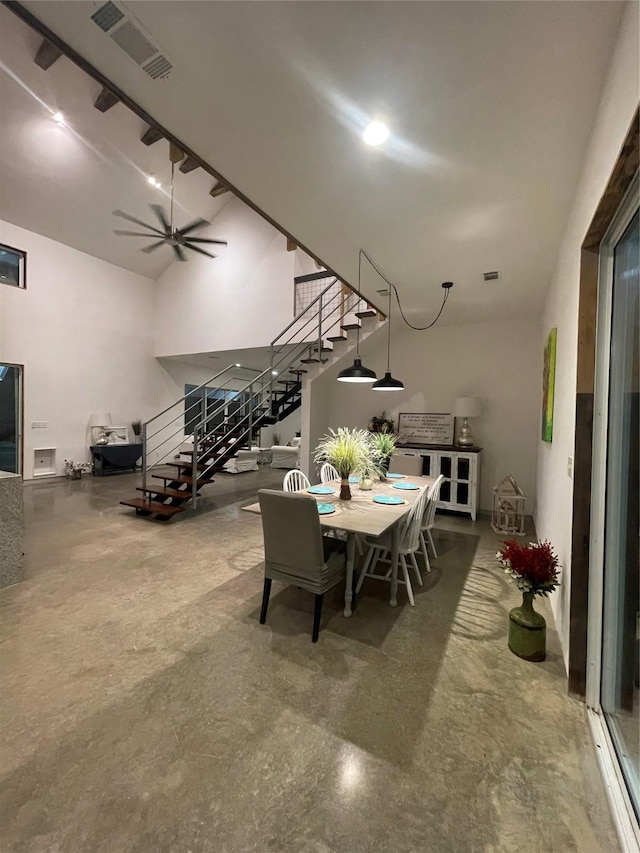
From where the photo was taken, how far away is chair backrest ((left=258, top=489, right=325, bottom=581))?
215cm

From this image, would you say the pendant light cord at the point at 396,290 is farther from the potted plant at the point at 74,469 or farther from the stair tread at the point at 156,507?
the potted plant at the point at 74,469

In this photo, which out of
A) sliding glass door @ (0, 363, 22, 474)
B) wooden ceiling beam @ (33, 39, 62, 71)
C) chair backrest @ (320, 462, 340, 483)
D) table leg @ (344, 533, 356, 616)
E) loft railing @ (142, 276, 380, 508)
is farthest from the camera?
sliding glass door @ (0, 363, 22, 474)

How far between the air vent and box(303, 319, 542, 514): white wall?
4.49 m

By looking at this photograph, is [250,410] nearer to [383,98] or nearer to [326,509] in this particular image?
[326,509]

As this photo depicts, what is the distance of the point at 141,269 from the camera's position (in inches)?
334

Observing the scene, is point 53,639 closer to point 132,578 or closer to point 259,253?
point 132,578

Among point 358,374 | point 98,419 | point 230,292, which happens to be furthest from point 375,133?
point 98,419

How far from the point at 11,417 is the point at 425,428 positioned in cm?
749

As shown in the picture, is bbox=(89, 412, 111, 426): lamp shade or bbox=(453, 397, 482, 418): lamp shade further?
bbox=(89, 412, 111, 426): lamp shade

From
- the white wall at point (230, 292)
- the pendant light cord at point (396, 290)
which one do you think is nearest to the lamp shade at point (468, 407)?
the pendant light cord at point (396, 290)

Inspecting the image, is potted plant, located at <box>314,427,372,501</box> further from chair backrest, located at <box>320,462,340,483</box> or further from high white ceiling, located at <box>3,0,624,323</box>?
high white ceiling, located at <box>3,0,624,323</box>

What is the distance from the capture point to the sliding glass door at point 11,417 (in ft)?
21.4

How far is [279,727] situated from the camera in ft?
5.32

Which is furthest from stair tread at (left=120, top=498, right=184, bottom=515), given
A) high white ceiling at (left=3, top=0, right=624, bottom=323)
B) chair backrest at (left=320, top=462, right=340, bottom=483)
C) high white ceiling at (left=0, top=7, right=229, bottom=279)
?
high white ceiling at (left=0, top=7, right=229, bottom=279)
